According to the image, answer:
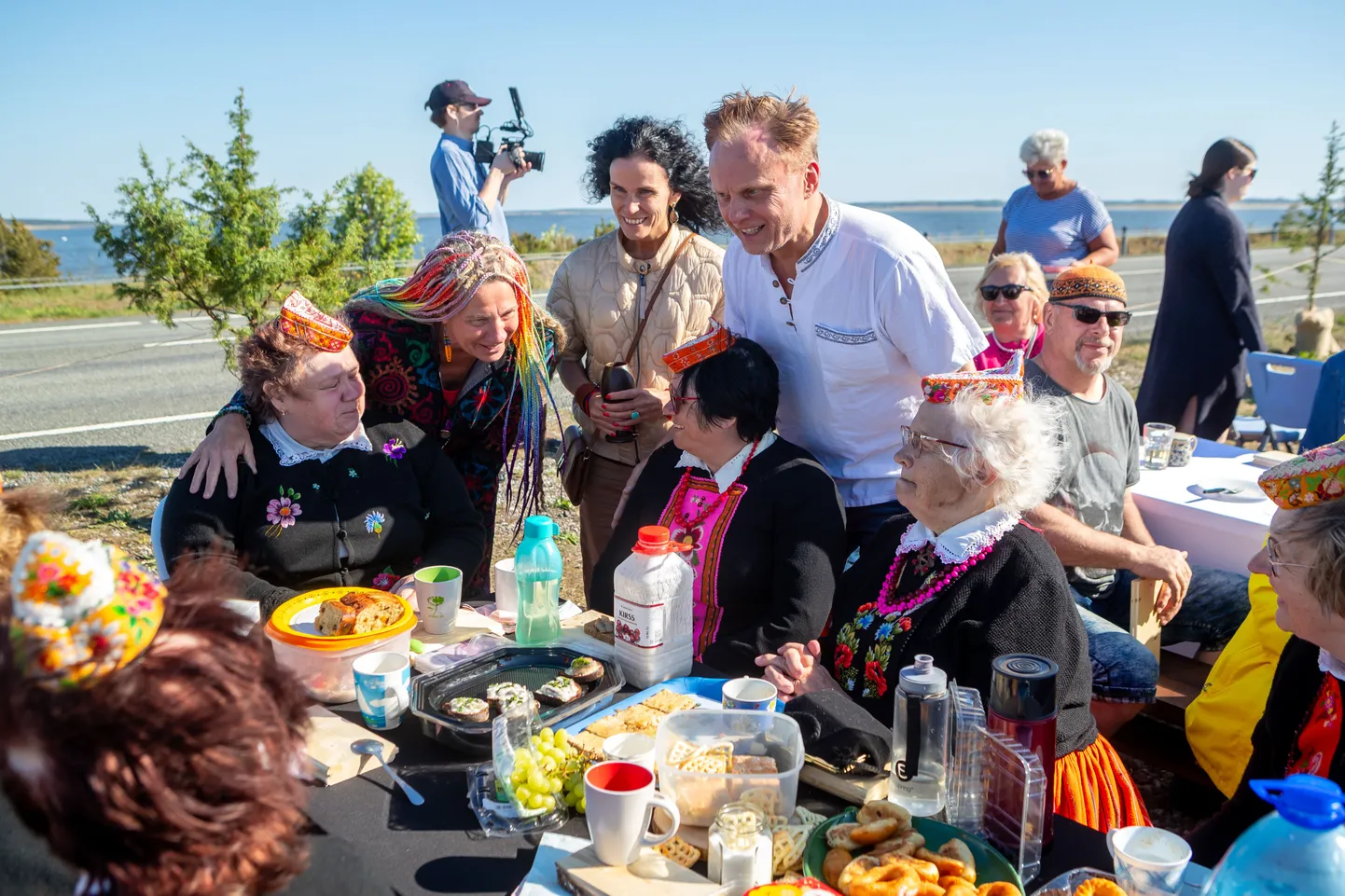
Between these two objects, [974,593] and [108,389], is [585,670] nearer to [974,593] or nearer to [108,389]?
[974,593]

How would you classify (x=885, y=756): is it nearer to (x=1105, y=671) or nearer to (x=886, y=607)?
(x=886, y=607)

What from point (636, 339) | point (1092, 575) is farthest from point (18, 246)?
point (1092, 575)

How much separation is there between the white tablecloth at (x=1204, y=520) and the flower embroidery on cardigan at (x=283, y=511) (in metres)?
3.37

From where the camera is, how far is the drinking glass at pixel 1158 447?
459 cm

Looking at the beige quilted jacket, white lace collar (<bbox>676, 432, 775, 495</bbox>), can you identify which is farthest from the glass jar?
the beige quilted jacket

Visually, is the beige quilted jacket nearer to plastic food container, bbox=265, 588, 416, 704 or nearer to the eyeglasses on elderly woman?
the eyeglasses on elderly woman

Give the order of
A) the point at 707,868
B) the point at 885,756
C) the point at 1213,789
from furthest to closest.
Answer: the point at 1213,789 → the point at 885,756 → the point at 707,868

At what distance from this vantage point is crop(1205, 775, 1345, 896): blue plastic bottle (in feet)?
4.10

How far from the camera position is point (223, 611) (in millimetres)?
1238

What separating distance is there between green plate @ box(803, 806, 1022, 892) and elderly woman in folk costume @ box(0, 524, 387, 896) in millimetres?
909

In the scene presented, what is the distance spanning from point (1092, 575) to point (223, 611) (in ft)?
10.9

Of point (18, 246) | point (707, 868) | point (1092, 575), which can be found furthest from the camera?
point (18, 246)

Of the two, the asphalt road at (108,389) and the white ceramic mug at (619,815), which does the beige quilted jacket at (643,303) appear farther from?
the asphalt road at (108,389)

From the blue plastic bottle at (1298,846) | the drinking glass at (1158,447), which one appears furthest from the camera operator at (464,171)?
the blue plastic bottle at (1298,846)
